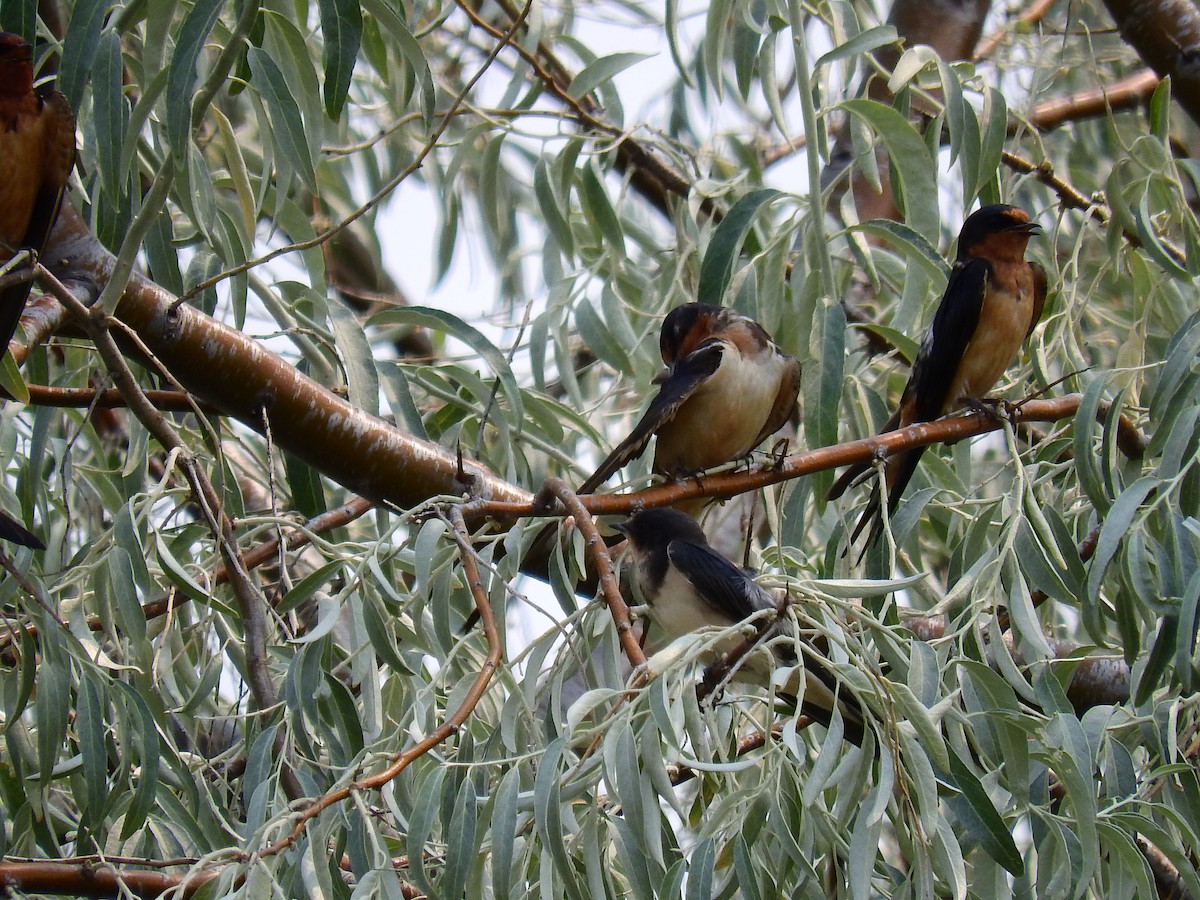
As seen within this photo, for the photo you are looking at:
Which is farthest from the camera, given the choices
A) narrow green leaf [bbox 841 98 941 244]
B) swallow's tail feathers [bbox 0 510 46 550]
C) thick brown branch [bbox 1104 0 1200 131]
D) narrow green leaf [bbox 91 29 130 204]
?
thick brown branch [bbox 1104 0 1200 131]

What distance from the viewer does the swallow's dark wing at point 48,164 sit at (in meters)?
2.85

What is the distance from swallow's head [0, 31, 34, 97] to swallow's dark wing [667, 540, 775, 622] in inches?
73.7

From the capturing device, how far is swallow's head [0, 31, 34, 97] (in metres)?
3.08

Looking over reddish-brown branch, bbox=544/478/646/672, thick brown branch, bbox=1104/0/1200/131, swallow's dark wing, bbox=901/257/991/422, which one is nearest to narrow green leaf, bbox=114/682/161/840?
reddish-brown branch, bbox=544/478/646/672

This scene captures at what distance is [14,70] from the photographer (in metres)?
3.09

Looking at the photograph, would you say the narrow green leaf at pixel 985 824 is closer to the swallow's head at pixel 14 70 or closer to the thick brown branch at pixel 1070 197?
the thick brown branch at pixel 1070 197

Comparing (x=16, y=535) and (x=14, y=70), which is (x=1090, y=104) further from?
Result: (x=16, y=535)

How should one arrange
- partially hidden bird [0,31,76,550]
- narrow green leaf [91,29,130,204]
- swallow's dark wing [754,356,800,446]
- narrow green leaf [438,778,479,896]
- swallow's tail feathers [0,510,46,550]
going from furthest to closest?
swallow's dark wing [754,356,800,446] < partially hidden bird [0,31,76,550] < swallow's tail feathers [0,510,46,550] < narrow green leaf [91,29,130,204] < narrow green leaf [438,778,479,896]

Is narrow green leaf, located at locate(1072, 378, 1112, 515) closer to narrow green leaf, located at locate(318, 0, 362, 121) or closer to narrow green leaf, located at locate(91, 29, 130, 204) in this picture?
narrow green leaf, located at locate(318, 0, 362, 121)

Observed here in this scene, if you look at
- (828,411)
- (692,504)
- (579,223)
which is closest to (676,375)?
(692,504)

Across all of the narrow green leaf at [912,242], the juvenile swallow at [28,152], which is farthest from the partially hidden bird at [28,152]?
the narrow green leaf at [912,242]

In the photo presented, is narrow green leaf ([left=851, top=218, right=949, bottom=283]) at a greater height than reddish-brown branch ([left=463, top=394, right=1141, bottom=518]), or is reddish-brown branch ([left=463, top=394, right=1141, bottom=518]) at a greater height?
narrow green leaf ([left=851, top=218, right=949, bottom=283])

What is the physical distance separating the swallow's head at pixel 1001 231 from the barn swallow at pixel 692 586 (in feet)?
3.72

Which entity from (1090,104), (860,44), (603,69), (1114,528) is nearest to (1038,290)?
(860,44)
